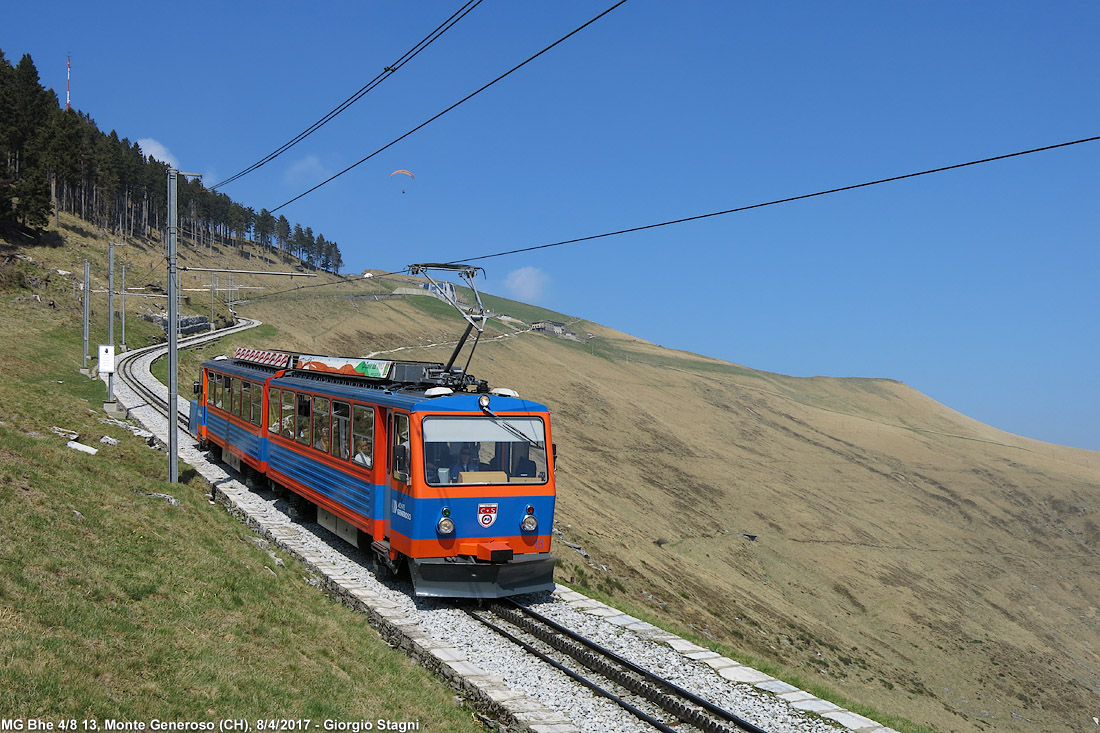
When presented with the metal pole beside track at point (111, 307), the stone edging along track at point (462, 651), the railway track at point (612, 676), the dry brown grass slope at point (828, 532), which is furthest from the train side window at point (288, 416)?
the metal pole beside track at point (111, 307)

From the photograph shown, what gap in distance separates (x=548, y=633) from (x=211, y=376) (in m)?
19.3

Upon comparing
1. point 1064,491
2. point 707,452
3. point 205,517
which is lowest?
point 1064,491

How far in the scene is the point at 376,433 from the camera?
14.1 meters

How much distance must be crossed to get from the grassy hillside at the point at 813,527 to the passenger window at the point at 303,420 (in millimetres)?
9043

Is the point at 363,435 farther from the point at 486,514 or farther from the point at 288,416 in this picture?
the point at 288,416

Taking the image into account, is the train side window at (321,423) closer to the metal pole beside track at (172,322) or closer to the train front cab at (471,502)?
the train front cab at (471,502)

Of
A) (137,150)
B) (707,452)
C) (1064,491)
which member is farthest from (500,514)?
(137,150)

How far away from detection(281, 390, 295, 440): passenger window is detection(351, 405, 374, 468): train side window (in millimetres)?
4206

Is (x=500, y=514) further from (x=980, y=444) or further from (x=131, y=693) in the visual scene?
(x=980, y=444)

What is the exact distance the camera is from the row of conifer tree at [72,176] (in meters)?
75.6

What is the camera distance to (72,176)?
294 ft

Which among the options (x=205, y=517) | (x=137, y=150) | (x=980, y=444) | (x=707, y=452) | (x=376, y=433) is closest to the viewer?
(x=376, y=433)

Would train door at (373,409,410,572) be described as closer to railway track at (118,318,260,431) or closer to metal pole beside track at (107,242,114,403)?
railway track at (118,318,260,431)

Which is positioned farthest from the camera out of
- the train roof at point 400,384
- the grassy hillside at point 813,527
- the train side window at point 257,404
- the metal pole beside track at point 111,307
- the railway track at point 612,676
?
the metal pole beside track at point 111,307
